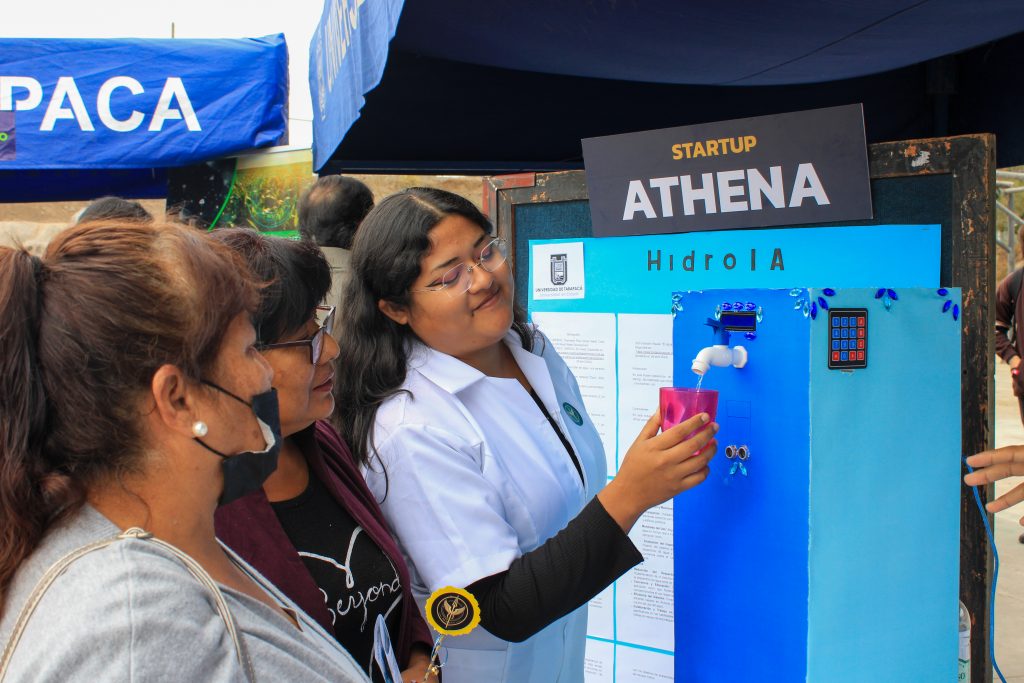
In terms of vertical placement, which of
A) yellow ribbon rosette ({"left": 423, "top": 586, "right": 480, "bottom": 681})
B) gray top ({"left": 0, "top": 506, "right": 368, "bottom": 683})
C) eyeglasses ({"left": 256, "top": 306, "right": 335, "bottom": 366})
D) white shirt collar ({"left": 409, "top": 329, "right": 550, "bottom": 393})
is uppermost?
eyeglasses ({"left": 256, "top": 306, "right": 335, "bottom": 366})

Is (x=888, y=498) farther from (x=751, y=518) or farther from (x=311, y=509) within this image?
(x=311, y=509)

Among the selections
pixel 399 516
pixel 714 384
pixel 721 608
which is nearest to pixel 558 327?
pixel 714 384

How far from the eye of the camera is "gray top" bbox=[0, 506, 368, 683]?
0.68 metres

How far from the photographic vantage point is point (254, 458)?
0.89 metres

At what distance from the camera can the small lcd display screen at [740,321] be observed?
1561mm

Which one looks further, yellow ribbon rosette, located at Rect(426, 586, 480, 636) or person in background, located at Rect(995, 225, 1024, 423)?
person in background, located at Rect(995, 225, 1024, 423)

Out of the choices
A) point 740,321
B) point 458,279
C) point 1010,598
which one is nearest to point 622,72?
point 740,321

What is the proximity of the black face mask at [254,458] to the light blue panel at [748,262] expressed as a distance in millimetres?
1363

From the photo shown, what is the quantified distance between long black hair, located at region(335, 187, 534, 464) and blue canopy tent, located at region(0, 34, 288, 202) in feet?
10.5

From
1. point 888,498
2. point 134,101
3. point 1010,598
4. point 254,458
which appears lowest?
point 1010,598

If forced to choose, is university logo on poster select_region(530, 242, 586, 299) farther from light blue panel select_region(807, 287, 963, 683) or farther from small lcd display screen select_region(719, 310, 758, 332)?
light blue panel select_region(807, 287, 963, 683)

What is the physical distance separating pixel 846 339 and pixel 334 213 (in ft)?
6.30

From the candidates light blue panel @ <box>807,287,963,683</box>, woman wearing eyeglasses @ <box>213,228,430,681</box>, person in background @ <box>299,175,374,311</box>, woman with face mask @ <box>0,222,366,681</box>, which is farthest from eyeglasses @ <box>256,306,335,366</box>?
person in background @ <box>299,175,374,311</box>

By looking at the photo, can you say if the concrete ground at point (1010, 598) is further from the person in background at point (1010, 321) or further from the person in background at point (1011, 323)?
the person in background at point (1010, 321)
